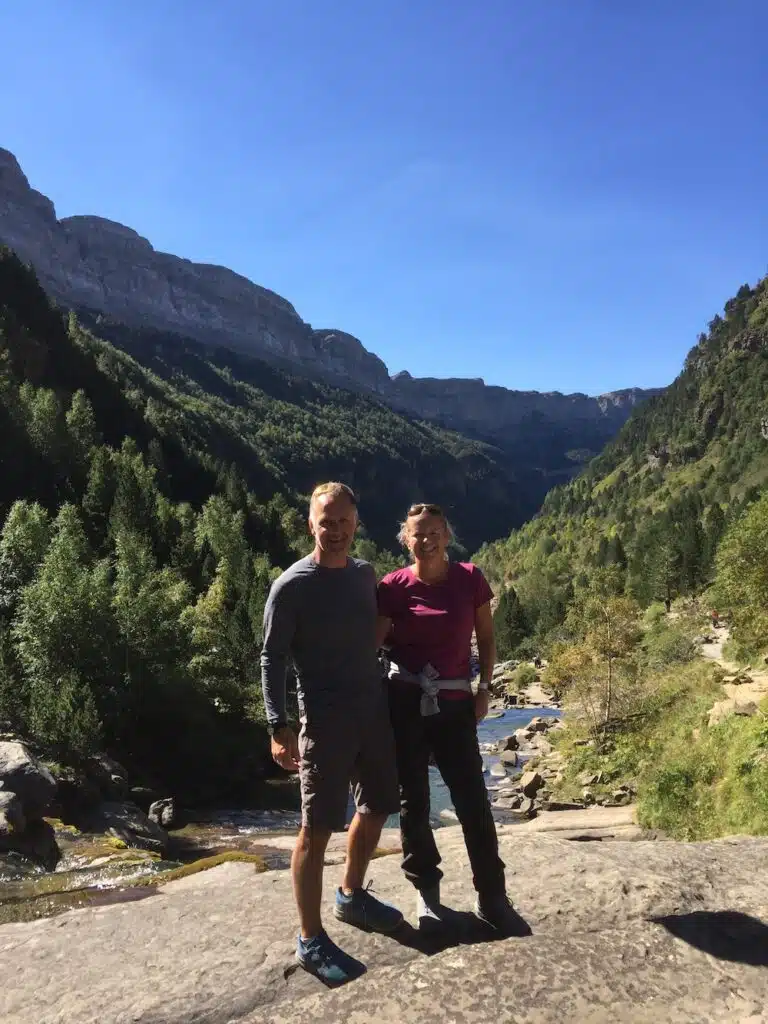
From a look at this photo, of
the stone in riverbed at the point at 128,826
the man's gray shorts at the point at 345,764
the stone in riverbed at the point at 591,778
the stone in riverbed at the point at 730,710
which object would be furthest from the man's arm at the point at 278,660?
the stone in riverbed at the point at 591,778

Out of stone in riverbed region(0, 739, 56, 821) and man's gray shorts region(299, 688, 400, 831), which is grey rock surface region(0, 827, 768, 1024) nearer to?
man's gray shorts region(299, 688, 400, 831)

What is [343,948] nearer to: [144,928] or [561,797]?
[144,928]

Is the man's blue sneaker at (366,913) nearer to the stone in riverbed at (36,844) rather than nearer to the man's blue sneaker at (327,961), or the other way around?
the man's blue sneaker at (327,961)

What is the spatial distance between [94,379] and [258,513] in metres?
37.6

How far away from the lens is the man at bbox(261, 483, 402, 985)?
5039mm

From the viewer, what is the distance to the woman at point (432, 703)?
539 centimetres

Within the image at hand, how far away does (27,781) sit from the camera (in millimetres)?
15172

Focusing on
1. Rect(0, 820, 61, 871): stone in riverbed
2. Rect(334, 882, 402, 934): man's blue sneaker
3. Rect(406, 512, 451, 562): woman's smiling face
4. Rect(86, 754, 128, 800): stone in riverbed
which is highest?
Rect(406, 512, 451, 562): woman's smiling face

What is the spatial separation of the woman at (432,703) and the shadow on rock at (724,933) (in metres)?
1.24

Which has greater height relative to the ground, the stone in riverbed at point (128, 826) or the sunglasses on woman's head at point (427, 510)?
the sunglasses on woman's head at point (427, 510)

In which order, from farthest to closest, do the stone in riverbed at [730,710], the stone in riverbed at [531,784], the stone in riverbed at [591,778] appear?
the stone in riverbed at [531,784]
the stone in riverbed at [591,778]
the stone in riverbed at [730,710]

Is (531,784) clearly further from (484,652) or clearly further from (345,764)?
(345,764)

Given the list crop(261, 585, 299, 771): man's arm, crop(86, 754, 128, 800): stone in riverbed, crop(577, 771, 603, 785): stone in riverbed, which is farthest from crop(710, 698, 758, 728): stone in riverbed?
crop(261, 585, 299, 771): man's arm

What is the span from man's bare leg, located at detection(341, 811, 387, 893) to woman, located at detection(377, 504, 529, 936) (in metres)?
0.29
